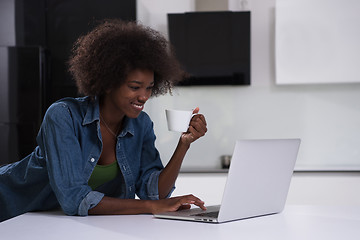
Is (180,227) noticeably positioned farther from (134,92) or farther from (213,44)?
(213,44)

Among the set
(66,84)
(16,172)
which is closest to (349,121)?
(66,84)

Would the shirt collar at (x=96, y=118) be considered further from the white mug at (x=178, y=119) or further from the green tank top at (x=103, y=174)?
the white mug at (x=178, y=119)

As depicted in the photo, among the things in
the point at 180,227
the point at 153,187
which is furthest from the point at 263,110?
the point at 180,227

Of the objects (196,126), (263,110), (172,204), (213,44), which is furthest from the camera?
(263,110)

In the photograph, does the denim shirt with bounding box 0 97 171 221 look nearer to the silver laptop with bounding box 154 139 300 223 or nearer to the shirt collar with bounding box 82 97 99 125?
the shirt collar with bounding box 82 97 99 125

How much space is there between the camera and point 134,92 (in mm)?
1688

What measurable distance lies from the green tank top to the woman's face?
188mm

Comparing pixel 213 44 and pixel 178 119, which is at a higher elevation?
Answer: pixel 213 44

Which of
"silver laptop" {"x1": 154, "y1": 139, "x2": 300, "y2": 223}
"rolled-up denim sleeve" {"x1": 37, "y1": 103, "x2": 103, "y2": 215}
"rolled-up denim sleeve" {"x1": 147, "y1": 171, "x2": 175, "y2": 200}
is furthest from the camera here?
"rolled-up denim sleeve" {"x1": 147, "y1": 171, "x2": 175, "y2": 200}

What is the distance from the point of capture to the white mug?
63.5 inches

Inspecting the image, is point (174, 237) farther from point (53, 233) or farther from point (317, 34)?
point (317, 34)

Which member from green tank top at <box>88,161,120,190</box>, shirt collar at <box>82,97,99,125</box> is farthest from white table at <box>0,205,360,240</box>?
shirt collar at <box>82,97,99,125</box>

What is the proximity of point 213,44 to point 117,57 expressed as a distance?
2.25 metres

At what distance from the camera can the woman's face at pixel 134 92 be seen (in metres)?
1.69
